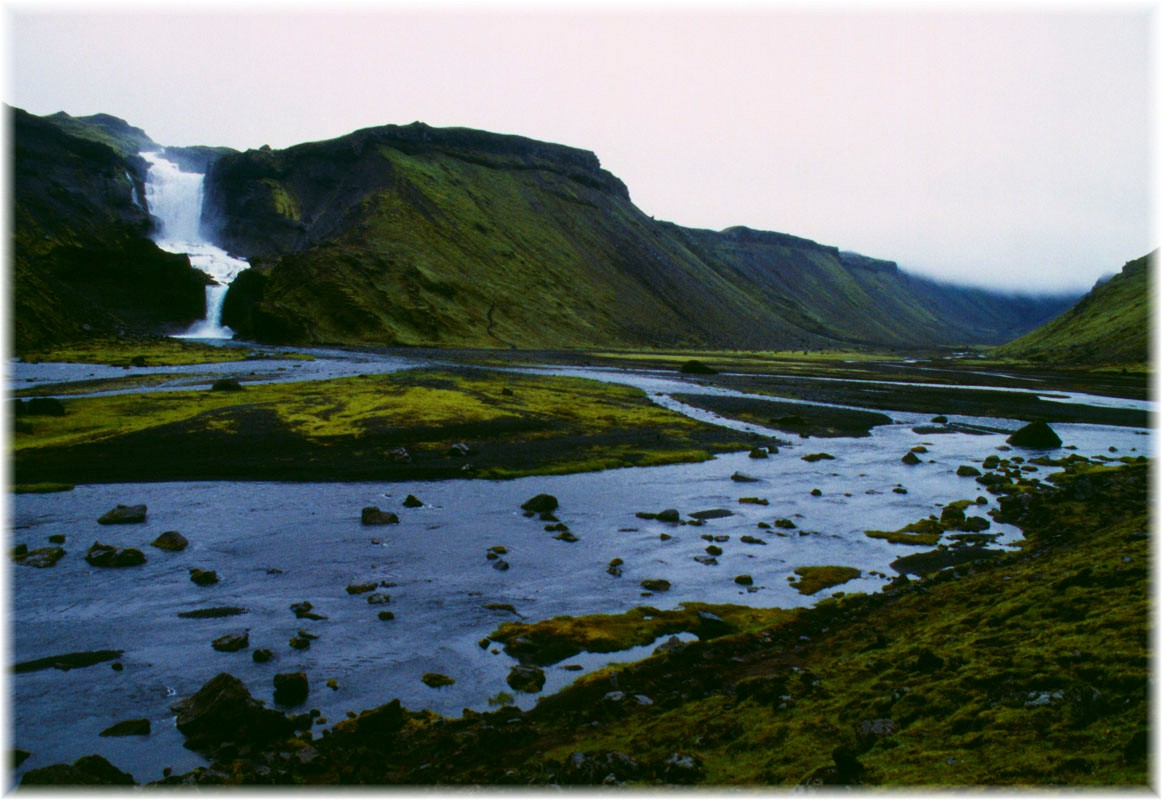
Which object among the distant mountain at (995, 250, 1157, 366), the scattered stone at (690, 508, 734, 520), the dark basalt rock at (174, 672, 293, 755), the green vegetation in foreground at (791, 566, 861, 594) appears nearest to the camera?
the dark basalt rock at (174, 672, 293, 755)

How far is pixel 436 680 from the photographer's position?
1424 centimetres

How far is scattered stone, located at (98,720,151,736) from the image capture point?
39.3 feet

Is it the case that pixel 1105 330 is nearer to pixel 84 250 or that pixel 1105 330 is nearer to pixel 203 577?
pixel 203 577

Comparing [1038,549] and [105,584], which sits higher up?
[1038,549]

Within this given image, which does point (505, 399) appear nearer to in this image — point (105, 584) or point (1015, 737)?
point (105, 584)

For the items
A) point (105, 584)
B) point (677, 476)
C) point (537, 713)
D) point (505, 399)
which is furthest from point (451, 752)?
point (505, 399)

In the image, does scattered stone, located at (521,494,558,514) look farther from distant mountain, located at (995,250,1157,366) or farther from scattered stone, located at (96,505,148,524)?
distant mountain, located at (995,250,1157,366)

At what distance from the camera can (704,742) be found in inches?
431

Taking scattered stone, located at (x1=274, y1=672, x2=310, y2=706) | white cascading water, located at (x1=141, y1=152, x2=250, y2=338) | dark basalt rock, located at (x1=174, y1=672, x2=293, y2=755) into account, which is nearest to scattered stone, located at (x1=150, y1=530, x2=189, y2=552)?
scattered stone, located at (x1=274, y1=672, x2=310, y2=706)

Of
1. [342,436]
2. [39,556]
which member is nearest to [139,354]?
[342,436]

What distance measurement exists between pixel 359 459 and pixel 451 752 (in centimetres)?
2550

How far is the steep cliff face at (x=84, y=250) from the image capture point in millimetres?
111062

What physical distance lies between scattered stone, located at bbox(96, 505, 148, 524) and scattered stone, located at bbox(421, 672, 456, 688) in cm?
1540

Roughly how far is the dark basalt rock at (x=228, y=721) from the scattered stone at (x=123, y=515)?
14455mm
